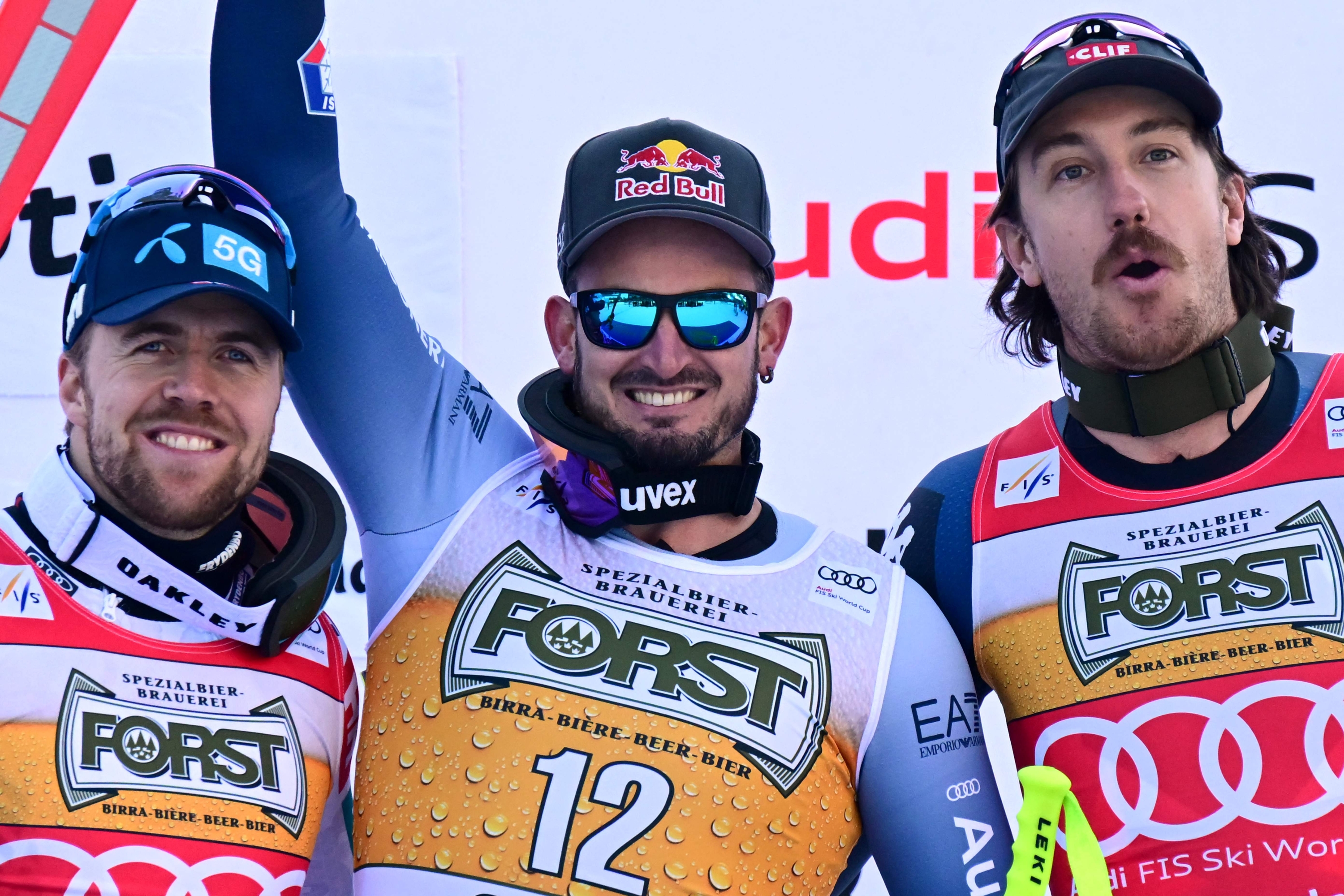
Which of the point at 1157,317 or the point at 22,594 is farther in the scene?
the point at 1157,317

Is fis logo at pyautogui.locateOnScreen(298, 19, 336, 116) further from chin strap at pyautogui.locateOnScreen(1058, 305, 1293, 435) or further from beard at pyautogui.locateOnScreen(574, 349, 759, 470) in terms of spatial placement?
chin strap at pyautogui.locateOnScreen(1058, 305, 1293, 435)

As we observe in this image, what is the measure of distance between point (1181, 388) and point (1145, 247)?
205 mm

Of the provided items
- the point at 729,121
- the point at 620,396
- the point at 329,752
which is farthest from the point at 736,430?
the point at 729,121

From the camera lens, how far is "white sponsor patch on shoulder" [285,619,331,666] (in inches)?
70.7

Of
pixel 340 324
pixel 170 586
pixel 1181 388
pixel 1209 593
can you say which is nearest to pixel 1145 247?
pixel 1181 388

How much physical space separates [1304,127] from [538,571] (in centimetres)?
204

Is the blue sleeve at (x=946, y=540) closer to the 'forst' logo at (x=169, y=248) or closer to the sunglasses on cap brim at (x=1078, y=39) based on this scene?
the sunglasses on cap brim at (x=1078, y=39)

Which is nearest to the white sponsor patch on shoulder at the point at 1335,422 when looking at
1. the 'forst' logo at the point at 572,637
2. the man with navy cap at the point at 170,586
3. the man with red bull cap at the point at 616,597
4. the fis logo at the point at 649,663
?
the man with red bull cap at the point at 616,597

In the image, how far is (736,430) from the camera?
75.7 inches

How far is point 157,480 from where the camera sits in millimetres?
1685

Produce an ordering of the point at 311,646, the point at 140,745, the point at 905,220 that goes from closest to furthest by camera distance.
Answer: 1. the point at 140,745
2. the point at 311,646
3. the point at 905,220

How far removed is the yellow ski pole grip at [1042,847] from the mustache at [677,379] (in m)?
0.67

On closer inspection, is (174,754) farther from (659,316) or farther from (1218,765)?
(1218,765)

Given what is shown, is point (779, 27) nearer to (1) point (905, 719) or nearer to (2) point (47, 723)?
(1) point (905, 719)
